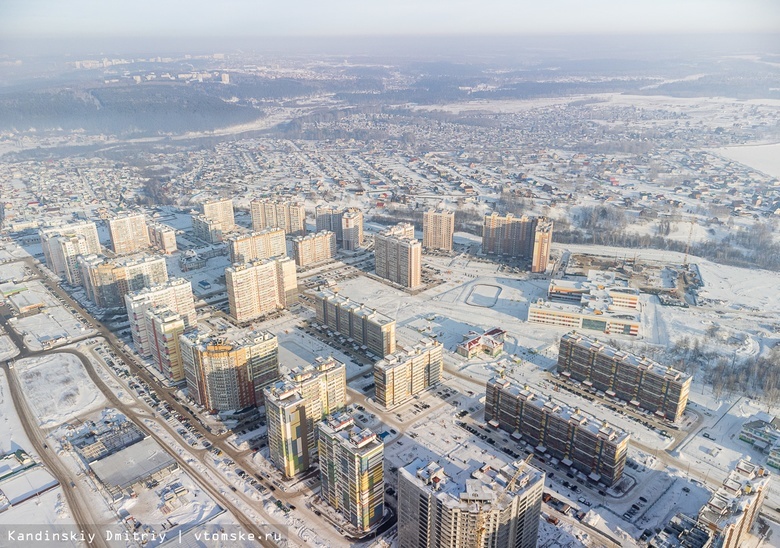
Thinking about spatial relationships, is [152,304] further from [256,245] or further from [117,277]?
[256,245]

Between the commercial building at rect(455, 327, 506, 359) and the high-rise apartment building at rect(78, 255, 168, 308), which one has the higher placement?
the high-rise apartment building at rect(78, 255, 168, 308)

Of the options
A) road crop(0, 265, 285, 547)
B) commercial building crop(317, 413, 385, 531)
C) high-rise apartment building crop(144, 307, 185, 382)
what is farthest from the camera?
high-rise apartment building crop(144, 307, 185, 382)

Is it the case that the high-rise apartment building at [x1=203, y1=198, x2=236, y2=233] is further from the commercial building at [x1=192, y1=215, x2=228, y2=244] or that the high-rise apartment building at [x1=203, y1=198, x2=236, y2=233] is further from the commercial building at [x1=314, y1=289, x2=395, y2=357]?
the commercial building at [x1=314, y1=289, x2=395, y2=357]

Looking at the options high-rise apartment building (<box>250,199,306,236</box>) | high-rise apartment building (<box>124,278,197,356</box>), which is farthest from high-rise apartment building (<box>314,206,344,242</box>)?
high-rise apartment building (<box>124,278,197,356</box>)

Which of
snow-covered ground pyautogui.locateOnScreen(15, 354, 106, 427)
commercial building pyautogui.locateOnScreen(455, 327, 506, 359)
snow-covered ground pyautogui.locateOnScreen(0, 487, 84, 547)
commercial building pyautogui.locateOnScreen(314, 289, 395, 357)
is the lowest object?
snow-covered ground pyautogui.locateOnScreen(0, 487, 84, 547)

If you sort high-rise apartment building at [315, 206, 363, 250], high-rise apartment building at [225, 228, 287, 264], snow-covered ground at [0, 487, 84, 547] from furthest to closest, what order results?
high-rise apartment building at [315, 206, 363, 250]
high-rise apartment building at [225, 228, 287, 264]
snow-covered ground at [0, 487, 84, 547]

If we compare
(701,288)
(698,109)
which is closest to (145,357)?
(701,288)

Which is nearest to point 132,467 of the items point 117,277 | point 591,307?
point 117,277
